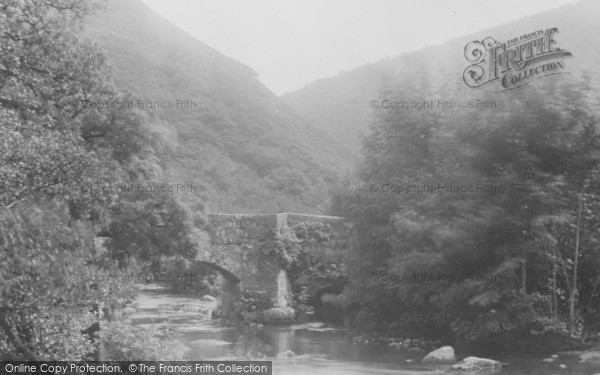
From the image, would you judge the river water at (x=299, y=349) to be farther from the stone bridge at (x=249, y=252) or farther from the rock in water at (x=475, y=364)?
the stone bridge at (x=249, y=252)

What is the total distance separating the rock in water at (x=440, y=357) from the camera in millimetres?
16547

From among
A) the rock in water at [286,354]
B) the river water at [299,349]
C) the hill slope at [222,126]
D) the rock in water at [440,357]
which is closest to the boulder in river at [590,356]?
the river water at [299,349]

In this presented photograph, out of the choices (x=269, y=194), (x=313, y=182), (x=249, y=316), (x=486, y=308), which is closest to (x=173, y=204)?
(x=486, y=308)

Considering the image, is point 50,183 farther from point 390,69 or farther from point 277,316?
point 390,69

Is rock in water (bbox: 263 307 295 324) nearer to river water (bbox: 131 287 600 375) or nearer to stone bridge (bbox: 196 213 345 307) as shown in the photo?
stone bridge (bbox: 196 213 345 307)

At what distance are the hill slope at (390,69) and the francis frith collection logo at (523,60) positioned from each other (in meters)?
23.5

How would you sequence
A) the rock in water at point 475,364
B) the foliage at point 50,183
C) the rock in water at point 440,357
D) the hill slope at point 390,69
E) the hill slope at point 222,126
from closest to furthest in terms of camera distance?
the foliage at point 50,183, the rock in water at point 475,364, the rock in water at point 440,357, the hill slope at point 222,126, the hill slope at point 390,69

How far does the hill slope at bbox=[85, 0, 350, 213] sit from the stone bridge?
14856 millimetres

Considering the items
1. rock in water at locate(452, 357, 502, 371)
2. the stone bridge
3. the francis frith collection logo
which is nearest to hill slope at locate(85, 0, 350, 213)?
the stone bridge

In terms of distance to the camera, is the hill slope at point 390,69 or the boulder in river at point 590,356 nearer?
the boulder in river at point 590,356

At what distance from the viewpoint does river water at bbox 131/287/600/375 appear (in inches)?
611

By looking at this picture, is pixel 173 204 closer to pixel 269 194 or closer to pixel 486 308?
pixel 486 308

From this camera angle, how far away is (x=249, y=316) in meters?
25.4

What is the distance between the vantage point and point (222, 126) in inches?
2249
